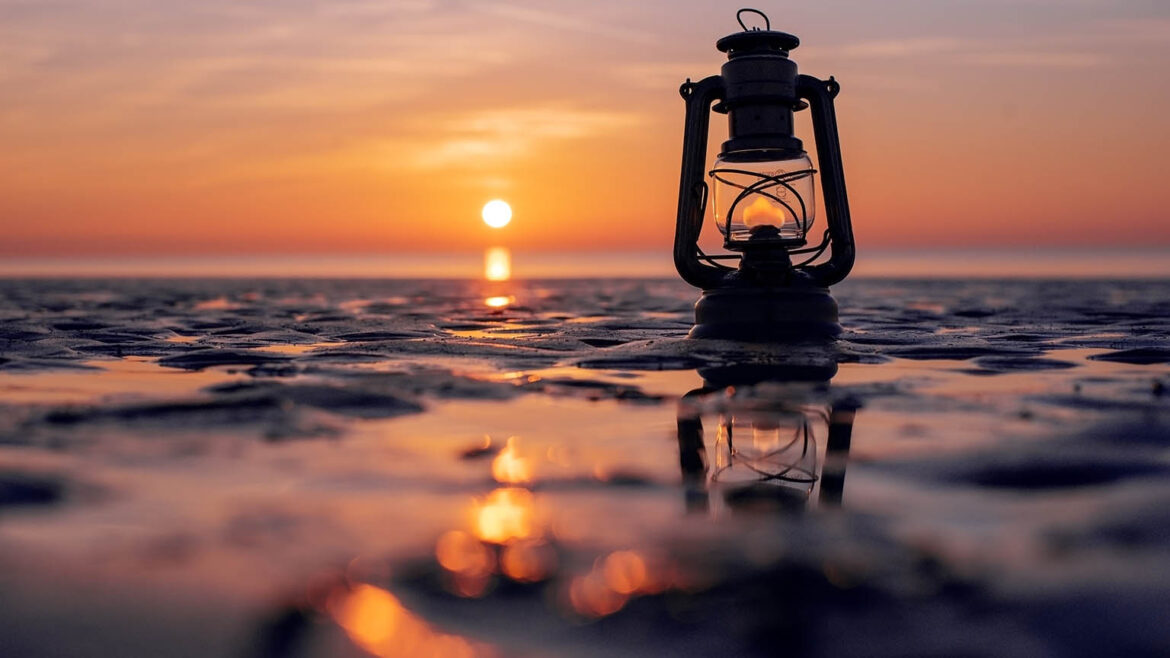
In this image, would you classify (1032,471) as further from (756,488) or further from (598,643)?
(598,643)

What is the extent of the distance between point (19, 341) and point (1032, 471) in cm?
581

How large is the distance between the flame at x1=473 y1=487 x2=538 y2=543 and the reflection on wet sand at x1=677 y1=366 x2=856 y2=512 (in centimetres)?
34

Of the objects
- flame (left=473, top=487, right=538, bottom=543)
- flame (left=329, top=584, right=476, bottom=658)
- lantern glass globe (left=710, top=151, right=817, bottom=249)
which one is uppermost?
lantern glass globe (left=710, top=151, right=817, bottom=249)

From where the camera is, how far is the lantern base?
4.82 m

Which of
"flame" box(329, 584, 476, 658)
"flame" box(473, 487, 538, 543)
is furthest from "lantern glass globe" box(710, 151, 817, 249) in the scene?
"flame" box(329, 584, 476, 658)

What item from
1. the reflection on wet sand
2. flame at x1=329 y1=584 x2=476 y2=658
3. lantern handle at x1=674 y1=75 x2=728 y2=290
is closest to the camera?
flame at x1=329 y1=584 x2=476 y2=658

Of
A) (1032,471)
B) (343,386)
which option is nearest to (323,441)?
(343,386)

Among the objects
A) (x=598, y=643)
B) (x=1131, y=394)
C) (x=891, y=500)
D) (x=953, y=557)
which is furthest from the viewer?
(x=1131, y=394)

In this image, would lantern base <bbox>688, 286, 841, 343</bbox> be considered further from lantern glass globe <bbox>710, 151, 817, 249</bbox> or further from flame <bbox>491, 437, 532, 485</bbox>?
flame <bbox>491, 437, 532, 485</bbox>

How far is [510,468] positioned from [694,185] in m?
3.24

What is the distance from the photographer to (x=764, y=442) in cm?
236

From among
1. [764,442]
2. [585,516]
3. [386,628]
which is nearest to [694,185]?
[764,442]

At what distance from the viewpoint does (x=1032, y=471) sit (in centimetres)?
205

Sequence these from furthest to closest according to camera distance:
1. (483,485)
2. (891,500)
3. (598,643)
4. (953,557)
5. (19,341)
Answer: (19,341) < (483,485) < (891,500) < (953,557) < (598,643)
